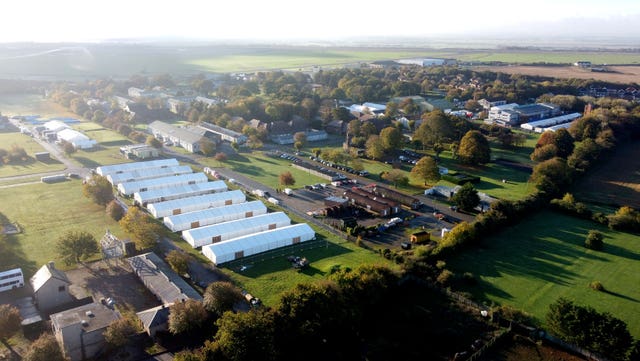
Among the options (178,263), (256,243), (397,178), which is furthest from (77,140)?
(397,178)

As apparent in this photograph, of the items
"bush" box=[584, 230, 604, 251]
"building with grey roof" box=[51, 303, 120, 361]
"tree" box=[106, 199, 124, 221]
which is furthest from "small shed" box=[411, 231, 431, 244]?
"tree" box=[106, 199, 124, 221]

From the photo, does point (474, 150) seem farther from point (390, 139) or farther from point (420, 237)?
point (420, 237)

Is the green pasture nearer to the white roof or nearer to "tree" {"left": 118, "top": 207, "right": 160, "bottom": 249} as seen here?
"tree" {"left": 118, "top": 207, "right": 160, "bottom": 249}

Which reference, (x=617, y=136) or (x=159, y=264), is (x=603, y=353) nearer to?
(x=159, y=264)

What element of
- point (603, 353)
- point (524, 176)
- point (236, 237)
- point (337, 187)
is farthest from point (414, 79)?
point (603, 353)

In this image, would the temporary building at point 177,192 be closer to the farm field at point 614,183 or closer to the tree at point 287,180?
the tree at point 287,180
